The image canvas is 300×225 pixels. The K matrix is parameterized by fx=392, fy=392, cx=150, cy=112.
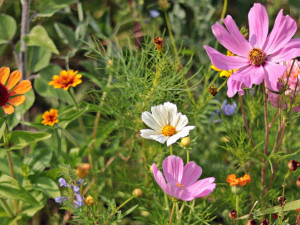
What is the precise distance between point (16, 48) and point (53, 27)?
0.23 m

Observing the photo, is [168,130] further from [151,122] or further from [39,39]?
[39,39]

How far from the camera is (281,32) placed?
0.62m

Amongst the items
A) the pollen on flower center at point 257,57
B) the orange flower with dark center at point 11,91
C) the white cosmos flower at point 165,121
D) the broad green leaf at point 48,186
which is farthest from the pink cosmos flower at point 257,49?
the broad green leaf at point 48,186

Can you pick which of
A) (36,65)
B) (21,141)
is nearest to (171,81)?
(21,141)

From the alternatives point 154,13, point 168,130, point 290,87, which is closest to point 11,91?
point 168,130

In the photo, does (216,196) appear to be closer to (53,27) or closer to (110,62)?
(110,62)

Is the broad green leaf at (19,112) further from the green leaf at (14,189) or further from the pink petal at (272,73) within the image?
the pink petal at (272,73)

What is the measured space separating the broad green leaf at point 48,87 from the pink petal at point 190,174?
1.53 ft

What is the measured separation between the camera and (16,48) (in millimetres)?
1022

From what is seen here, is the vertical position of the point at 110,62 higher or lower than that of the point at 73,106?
higher

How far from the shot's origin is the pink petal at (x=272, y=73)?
1.92ft

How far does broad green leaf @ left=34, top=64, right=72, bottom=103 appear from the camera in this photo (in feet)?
3.22

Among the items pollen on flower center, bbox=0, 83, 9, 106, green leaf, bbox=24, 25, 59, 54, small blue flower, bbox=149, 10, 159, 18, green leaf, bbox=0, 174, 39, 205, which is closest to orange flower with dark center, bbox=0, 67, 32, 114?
pollen on flower center, bbox=0, 83, 9, 106

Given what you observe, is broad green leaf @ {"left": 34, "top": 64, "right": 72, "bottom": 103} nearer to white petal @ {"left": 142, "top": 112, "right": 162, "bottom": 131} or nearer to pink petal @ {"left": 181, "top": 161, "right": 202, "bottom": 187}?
white petal @ {"left": 142, "top": 112, "right": 162, "bottom": 131}
